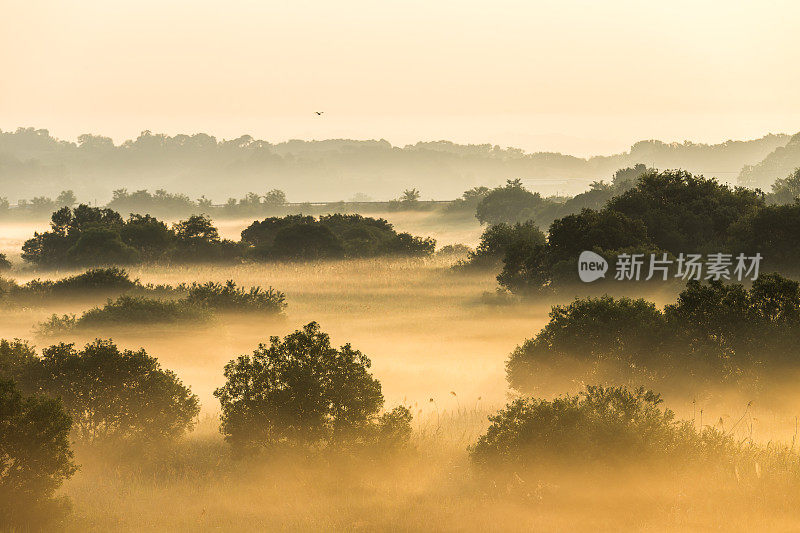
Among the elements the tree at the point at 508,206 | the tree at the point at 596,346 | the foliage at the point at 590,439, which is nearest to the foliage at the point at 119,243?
the tree at the point at 596,346

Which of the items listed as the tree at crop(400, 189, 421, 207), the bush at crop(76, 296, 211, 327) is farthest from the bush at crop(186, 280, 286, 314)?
the tree at crop(400, 189, 421, 207)

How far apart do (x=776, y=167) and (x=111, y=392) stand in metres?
192

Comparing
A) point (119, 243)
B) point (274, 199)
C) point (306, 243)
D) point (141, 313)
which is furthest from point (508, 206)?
point (141, 313)

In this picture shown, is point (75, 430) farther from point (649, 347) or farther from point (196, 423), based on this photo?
point (649, 347)

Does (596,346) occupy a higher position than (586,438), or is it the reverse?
(596,346)

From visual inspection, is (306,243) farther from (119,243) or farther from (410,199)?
(410,199)

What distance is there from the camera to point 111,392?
51.0 feet

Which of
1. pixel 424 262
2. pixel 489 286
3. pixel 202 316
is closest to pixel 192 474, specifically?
pixel 202 316

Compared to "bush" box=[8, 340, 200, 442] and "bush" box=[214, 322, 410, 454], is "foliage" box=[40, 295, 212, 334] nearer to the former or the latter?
"bush" box=[8, 340, 200, 442]

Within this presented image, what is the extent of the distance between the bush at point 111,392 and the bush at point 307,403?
1.52 meters

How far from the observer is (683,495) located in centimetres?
1275

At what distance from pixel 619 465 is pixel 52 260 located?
5193cm

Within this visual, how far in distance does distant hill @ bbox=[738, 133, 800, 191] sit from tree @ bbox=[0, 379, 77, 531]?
604 ft

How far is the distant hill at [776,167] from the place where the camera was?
587 feet
